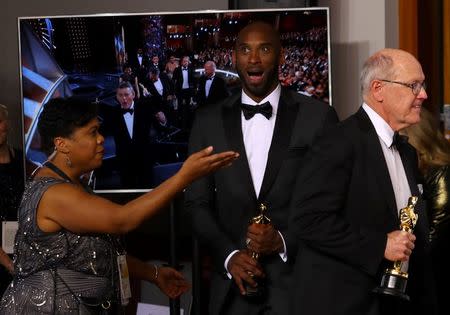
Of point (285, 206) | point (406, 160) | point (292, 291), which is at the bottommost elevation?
point (292, 291)

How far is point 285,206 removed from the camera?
3373 mm

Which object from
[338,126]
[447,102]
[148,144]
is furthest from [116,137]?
[338,126]

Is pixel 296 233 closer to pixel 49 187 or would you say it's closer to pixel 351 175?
pixel 351 175

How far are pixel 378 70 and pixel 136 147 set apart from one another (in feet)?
7.68

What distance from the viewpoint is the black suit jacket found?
200 inches

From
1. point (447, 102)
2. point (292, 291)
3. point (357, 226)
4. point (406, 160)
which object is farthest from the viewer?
point (447, 102)

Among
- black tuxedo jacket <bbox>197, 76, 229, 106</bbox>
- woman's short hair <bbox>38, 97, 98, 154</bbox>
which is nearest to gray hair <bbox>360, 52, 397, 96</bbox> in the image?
woman's short hair <bbox>38, 97, 98, 154</bbox>

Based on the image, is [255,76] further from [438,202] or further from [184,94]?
[184,94]

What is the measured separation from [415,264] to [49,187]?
4.05 ft

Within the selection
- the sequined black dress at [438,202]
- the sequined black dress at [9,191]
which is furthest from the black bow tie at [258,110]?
the sequined black dress at [9,191]

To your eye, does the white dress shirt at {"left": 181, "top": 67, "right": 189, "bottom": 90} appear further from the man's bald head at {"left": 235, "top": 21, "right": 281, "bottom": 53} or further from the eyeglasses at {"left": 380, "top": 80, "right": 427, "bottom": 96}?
the eyeglasses at {"left": 380, "top": 80, "right": 427, "bottom": 96}

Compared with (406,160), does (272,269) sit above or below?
below

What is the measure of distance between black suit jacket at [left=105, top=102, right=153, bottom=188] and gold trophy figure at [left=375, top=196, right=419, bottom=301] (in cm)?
252

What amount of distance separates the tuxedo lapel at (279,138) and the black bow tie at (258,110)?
0.04m
